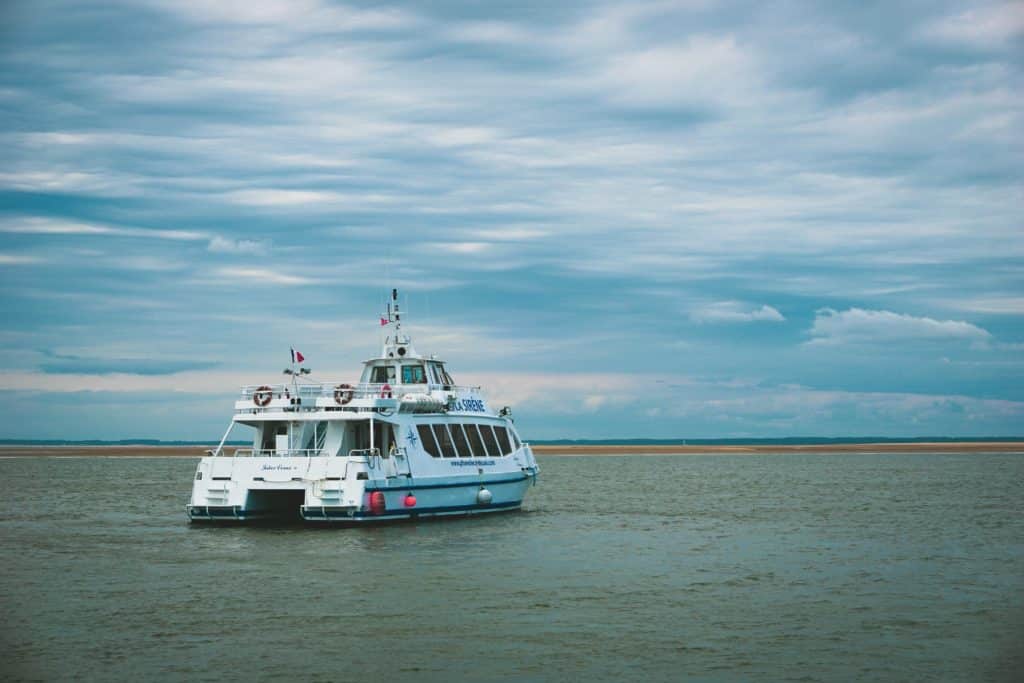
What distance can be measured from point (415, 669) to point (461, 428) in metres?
22.9

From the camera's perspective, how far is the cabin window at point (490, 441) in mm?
44250

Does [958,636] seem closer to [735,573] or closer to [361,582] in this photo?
[735,573]

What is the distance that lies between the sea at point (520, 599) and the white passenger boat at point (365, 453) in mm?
954

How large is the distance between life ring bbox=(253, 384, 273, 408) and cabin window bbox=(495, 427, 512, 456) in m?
10.0

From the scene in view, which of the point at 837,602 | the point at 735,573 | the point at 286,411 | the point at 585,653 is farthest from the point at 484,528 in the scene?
the point at 585,653

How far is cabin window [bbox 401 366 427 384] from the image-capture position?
43.5 m

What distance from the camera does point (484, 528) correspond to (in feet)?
132

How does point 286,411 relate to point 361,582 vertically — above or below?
above

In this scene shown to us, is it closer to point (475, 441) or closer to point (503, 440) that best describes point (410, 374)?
point (475, 441)

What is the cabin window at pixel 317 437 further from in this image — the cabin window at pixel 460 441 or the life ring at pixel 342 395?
the cabin window at pixel 460 441

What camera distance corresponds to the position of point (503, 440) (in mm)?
45969

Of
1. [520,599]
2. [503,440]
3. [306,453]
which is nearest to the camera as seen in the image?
[520,599]

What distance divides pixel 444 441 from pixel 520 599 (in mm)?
15100

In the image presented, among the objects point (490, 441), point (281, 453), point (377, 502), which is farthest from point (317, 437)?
point (490, 441)
